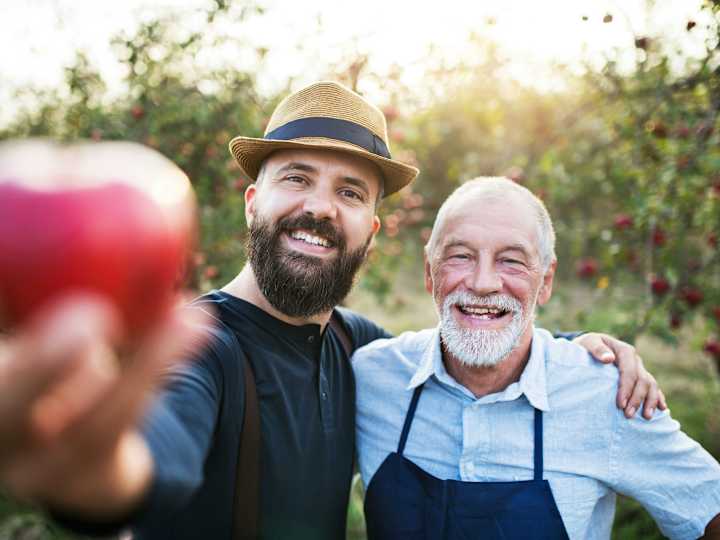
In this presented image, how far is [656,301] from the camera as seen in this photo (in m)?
3.62

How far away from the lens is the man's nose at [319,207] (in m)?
1.99

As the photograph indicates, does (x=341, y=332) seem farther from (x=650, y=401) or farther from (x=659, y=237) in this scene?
(x=659, y=237)

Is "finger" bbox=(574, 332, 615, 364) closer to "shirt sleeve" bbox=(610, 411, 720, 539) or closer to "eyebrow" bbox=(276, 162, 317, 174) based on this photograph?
"shirt sleeve" bbox=(610, 411, 720, 539)

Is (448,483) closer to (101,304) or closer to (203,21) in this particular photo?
(101,304)

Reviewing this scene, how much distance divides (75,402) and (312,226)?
144 centimetres

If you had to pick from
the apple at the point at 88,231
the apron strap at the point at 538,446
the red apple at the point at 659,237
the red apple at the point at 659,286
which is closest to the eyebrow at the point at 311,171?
the apron strap at the point at 538,446

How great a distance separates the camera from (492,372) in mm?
2090

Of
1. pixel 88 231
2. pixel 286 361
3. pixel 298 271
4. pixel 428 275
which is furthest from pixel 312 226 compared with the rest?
pixel 88 231

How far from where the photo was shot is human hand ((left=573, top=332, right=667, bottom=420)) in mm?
1904

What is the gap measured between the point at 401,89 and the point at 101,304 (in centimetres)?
340

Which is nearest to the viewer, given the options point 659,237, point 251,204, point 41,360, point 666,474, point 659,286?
point 41,360

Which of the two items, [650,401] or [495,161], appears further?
[495,161]

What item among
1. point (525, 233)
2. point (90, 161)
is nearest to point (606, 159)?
point (525, 233)

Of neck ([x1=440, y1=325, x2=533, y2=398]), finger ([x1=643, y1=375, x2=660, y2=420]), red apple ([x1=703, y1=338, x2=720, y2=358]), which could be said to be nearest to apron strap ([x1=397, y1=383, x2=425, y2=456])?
neck ([x1=440, y1=325, x2=533, y2=398])
